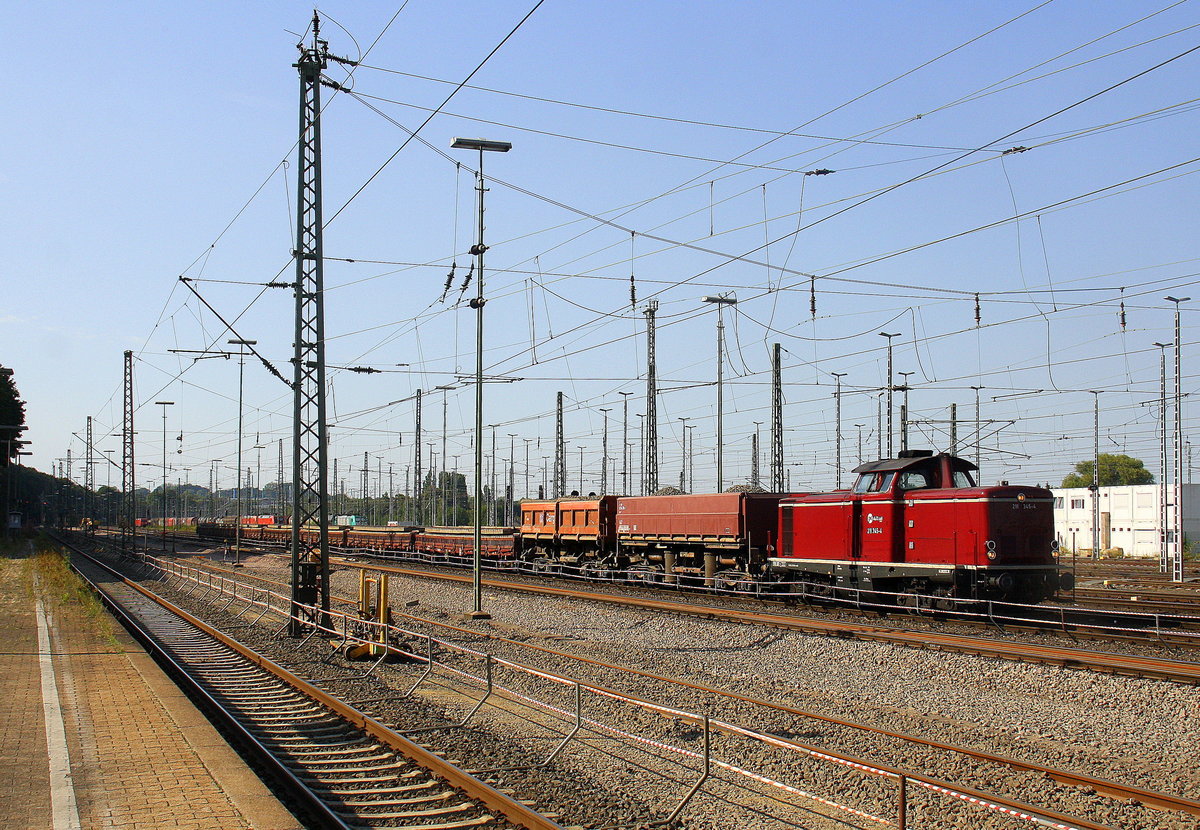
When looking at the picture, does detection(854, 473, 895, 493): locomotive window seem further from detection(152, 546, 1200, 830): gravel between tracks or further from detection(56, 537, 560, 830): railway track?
detection(56, 537, 560, 830): railway track

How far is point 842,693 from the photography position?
16.4 meters

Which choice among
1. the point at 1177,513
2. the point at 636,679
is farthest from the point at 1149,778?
the point at 1177,513

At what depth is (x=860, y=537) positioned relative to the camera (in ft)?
82.4

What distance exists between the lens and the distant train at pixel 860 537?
2203 centimetres

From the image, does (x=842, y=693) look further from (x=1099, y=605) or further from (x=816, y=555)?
(x=1099, y=605)

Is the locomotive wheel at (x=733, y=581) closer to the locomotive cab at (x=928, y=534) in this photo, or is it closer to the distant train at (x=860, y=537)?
the distant train at (x=860, y=537)

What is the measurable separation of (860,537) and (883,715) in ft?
35.6

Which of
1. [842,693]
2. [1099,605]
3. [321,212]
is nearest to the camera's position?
[842,693]

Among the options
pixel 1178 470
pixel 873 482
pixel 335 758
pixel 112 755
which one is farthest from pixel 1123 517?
pixel 112 755

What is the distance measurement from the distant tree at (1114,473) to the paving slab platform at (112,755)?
4218 inches

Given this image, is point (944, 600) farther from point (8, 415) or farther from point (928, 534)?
point (8, 415)

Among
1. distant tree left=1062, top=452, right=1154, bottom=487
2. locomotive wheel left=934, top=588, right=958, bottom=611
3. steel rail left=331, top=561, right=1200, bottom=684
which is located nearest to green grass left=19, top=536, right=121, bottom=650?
steel rail left=331, top=561, right=1200, bottom=684

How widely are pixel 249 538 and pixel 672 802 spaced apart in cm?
7616

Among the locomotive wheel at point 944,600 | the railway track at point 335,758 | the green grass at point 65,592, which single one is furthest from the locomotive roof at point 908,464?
the green grass at point 65,592
